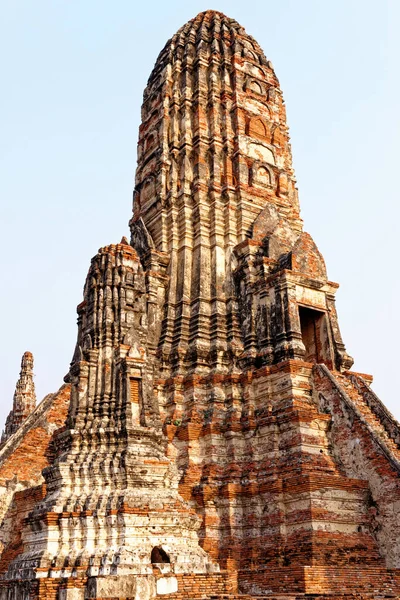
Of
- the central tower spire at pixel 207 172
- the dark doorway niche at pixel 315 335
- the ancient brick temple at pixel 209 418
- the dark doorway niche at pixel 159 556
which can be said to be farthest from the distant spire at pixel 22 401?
the dark doorway niche at pixel 159 556

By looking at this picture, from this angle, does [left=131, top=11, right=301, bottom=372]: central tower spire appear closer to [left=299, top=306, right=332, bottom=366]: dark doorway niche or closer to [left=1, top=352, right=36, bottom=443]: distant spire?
[left=299, top=306, right=332, bottom=366]: dark doorway niche

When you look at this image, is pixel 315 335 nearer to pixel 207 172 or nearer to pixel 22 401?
pixel 207 172

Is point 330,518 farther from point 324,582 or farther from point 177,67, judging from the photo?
point 177,67

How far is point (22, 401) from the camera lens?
28547mm

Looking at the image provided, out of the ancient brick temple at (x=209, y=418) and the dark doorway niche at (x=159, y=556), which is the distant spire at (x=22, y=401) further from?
the dark doorway niche at (x=159, y=556)

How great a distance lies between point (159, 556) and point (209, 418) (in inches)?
212

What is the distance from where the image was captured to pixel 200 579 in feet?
38.8

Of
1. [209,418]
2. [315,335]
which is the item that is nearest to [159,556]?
[209,418]

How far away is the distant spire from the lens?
92.7ft

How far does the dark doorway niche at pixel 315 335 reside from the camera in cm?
1912

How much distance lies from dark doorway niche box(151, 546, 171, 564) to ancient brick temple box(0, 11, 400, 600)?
40 mm

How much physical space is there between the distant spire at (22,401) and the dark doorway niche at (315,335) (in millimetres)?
13884

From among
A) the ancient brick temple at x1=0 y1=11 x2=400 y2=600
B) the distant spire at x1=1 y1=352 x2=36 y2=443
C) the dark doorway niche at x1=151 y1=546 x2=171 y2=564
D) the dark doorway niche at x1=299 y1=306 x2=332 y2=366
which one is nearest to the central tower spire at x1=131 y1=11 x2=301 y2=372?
the ancient brick temple at x1=0 y1=11 x2=400 y2=600

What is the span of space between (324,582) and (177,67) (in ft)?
65.2
